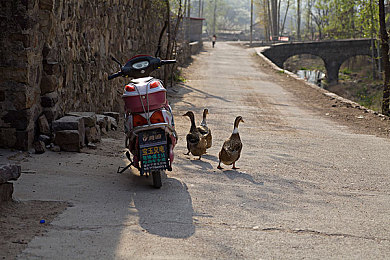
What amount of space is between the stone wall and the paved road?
66 centimetres

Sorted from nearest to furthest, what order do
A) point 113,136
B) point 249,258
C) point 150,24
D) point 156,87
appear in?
1. point 249,258
2. point 156,87
3. point 113,136
4. point 150,24

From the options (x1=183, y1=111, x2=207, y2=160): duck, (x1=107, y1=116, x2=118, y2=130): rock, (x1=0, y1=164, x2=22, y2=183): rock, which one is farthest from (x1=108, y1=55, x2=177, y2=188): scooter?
(x1=107, y1=116, x2=118, y2=130): rock

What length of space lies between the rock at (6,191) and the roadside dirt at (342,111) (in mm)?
8506

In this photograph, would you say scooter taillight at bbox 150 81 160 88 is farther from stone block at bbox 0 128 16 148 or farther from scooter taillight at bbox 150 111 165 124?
stone block at bbox 0 128 16 148

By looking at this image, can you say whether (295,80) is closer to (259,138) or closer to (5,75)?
(259,138)

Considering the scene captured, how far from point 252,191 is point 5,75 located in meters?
3.18

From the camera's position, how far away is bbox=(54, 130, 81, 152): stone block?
669 centimetres

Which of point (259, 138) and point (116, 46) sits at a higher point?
point (116, 46)

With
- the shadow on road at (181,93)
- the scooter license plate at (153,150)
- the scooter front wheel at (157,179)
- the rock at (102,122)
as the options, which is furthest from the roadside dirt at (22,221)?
the shadow on road at (181,93)

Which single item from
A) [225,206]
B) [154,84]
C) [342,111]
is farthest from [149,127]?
[342,111]

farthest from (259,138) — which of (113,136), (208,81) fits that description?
(208,81)

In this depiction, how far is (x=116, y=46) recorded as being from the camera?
1147 centimetres

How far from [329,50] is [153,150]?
53.5m

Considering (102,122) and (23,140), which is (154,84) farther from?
(102,122)
